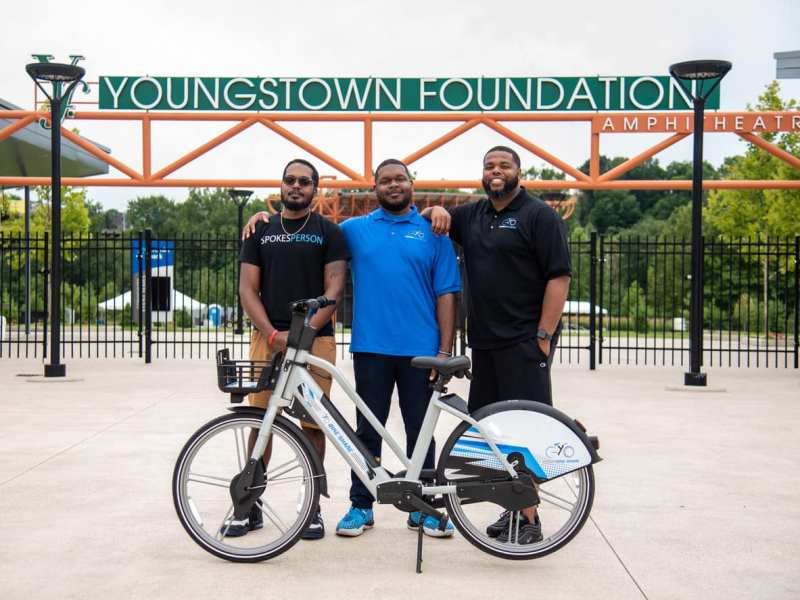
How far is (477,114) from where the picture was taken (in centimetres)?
1359

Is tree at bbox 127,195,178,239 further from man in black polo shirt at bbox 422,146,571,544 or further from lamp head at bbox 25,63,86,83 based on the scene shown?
man in black polo shirt at bbox 422,146,571,544

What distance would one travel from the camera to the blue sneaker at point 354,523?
501cm

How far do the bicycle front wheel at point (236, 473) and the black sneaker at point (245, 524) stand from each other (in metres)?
0.01

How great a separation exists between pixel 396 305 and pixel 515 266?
63 cm

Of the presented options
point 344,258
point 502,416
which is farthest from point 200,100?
point 502,416

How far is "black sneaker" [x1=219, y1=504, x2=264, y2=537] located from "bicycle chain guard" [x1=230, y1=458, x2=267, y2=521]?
129mm

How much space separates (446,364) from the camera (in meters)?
4.39

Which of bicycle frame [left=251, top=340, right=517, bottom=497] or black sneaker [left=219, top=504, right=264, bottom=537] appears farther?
black sneaker [left=219, top=504, right=264, bottom=537]

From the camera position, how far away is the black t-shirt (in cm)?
505

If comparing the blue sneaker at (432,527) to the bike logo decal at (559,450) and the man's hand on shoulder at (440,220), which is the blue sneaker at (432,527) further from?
the man's hand on shoulder at (440,220)

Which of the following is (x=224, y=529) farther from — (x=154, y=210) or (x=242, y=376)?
(x=154, y=210)

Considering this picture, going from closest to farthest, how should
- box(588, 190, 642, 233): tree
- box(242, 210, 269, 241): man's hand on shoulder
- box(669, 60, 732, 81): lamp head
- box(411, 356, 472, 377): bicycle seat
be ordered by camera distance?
box(411, 356, 472, 377): bicycle seat → box(242, 210, 269, 241): man's hand on shoulder → box(669, 60, 732, 81): lamp head → box(588, 190, 642, 233): tree

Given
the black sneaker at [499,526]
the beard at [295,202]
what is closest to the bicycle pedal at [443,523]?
the black sneaker at [499,526]

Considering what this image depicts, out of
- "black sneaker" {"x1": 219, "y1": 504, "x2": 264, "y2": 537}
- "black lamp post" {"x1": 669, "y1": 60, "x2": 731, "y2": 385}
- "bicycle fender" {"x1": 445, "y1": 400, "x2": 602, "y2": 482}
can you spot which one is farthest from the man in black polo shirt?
"black lamp post" {"x1": 669, "y1": 60, "x2": 731, "y2": 385}
